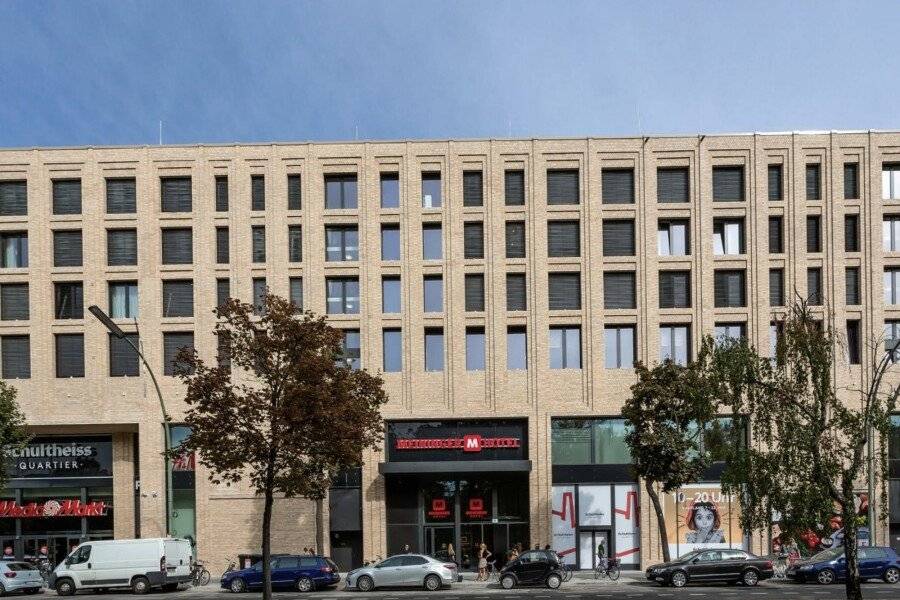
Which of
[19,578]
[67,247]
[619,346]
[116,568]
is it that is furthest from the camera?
[67,247]

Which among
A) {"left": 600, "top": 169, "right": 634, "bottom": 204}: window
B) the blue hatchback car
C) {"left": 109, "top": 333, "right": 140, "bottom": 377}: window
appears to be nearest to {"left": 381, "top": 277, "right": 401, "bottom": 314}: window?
{"left": 600, "top": 169, "right": 634, "bottom": 204}: window

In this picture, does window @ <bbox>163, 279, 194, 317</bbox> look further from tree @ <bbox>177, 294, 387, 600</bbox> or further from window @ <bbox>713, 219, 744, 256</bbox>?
window @ <bbox>713, 219, 744, 256</bbox>

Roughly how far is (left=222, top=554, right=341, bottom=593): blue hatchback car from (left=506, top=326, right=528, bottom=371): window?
41.5ft

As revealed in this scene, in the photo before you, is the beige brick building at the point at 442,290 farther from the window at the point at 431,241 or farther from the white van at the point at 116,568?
the white van at the point at 116,568

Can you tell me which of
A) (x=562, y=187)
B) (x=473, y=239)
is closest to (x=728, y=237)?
(x=562, y=187)

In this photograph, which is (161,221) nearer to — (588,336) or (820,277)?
(588,336)

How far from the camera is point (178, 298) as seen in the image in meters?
39.2

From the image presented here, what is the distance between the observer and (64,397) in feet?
126

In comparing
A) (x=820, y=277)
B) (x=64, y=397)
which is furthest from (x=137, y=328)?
(x=820, y=277)

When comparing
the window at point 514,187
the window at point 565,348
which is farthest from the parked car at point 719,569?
the window at point 514,187

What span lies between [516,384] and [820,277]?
49.3ft

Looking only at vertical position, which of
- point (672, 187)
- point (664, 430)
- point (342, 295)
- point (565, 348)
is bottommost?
point (664, 430)

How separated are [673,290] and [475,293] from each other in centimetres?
934

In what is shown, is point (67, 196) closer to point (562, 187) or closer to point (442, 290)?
point (442, 290)
